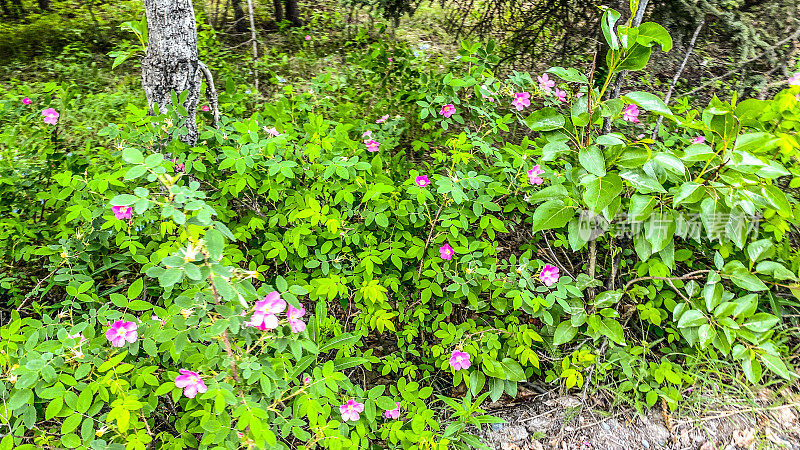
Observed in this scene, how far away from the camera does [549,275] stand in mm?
1740

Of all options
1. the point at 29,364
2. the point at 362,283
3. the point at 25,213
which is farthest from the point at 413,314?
the point at 25,213

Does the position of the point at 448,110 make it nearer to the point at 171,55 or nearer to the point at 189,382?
the point at 171,55

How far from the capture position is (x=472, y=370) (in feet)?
5.94

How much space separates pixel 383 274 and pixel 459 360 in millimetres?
459

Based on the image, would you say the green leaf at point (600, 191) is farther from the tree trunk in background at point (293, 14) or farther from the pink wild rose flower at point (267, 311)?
the tree trunk in background at point (293, 14)

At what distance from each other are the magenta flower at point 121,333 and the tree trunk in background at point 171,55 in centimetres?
101

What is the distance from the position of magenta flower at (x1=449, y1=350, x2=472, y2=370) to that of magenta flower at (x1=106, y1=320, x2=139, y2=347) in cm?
107

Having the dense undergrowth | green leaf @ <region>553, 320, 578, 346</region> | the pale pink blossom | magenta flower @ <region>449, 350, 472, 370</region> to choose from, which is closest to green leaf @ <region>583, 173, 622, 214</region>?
the dense undergrowth

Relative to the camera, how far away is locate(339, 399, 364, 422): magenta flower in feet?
4.75

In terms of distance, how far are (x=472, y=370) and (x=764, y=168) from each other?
3.85ft

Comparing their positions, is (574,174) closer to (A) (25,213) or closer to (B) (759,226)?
(B) (759,226)

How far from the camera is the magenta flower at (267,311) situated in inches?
47.3

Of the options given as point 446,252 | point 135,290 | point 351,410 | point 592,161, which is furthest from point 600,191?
point 135,290

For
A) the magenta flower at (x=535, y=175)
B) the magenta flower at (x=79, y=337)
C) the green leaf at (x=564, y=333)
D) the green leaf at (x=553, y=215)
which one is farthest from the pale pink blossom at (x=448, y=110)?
the magenta flower at (x=79, y=337)
